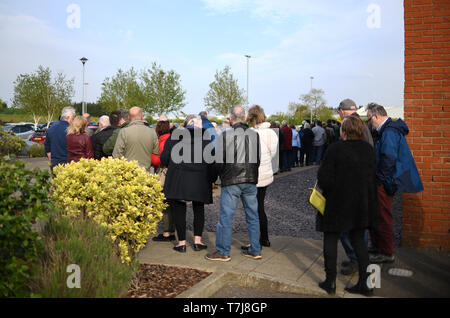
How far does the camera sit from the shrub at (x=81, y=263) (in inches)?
152

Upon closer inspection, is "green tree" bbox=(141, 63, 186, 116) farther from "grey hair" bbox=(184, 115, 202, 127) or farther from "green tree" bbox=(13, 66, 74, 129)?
"grey hair" bbox=(184, 115, 202, 127)

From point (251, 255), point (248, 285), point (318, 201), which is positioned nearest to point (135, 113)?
point (251, 255)

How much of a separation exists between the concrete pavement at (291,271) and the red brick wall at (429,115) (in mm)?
447

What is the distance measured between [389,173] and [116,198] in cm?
351

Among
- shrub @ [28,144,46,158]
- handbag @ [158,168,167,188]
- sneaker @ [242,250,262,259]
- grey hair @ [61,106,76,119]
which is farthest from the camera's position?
shrub @ [28,144,46,158]

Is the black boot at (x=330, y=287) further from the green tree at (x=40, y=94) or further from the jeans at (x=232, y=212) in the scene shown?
the green tree at (x=40, y=94)

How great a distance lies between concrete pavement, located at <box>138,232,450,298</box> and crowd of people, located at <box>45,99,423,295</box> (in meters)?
0.19

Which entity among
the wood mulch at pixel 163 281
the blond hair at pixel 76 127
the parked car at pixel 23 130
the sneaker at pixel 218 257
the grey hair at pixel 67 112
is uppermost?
the parked car at pixel 23 130

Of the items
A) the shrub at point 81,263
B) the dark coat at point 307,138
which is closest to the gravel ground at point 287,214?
the shrub at point 81,263

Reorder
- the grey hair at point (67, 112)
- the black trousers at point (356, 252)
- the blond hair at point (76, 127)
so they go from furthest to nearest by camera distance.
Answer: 1. the grey hair at point (67, 112)
2. the blond hair at point (76, 127)
3. the black trousers at point (356, 252)

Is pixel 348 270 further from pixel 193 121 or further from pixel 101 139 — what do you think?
pixel 101 139

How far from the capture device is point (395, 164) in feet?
18.3

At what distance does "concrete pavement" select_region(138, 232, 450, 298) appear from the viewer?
4762mm

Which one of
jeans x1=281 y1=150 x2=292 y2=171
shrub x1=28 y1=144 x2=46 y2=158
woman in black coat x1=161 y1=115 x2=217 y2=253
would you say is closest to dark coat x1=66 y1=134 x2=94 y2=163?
woman in black coat x1=161 y1=115 x2=217 y2=253
